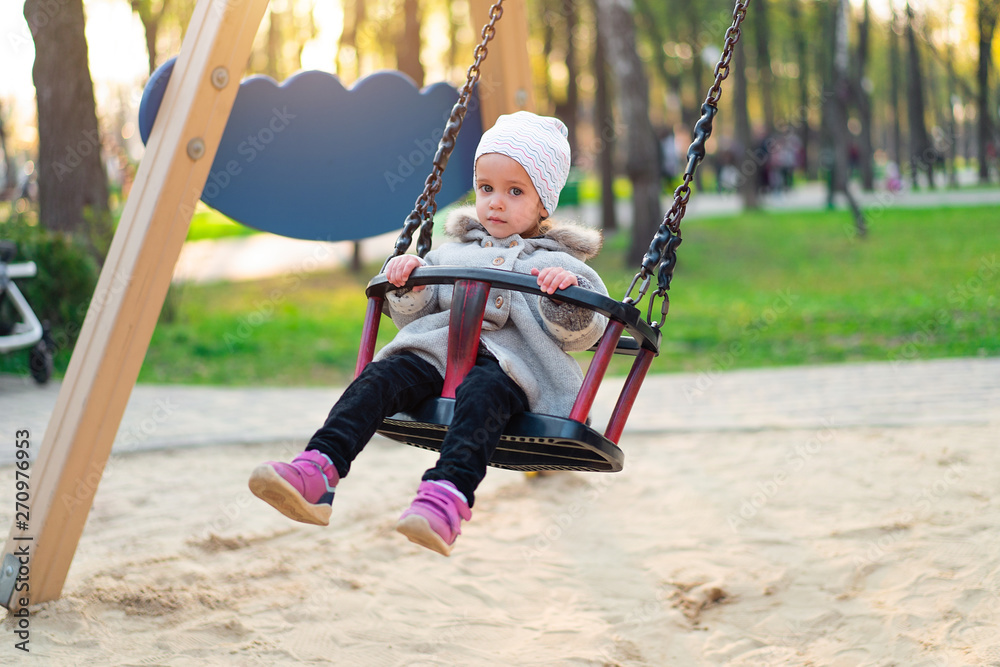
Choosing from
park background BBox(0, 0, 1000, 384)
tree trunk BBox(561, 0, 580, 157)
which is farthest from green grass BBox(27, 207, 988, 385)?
tree trunk BBox(561, 0, 580, 157)

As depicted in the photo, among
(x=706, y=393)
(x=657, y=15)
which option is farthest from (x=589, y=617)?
(x=657, y=15)

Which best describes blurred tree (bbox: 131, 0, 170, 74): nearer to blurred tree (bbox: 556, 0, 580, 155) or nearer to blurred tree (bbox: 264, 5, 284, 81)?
blurred tree (bbox: 264, 5, 284, 81)

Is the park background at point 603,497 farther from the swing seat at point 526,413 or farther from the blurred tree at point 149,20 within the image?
the blurred tree at point 149,20

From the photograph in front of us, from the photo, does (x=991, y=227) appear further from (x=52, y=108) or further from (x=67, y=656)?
(x=67, y=656)

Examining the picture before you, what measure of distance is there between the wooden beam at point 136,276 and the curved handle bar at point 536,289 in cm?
85

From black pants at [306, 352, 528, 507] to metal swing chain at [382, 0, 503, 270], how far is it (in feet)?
1.33

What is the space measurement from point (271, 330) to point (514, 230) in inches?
267

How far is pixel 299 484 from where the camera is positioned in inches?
85.4

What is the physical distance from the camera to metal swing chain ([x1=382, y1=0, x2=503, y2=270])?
108 inches

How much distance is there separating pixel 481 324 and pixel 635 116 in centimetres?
915

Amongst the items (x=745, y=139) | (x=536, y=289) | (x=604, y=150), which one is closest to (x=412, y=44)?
(x=604, y=150)

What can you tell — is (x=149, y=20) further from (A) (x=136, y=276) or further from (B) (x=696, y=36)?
(B) (x=696, y=36)

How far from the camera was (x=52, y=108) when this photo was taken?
312 inches

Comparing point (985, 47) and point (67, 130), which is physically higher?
point (985, 47)
